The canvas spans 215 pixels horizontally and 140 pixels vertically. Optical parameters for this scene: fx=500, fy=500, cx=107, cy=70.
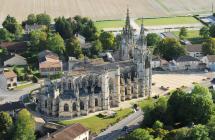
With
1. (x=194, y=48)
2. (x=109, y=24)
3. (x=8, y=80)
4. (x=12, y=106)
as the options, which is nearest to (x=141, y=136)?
(x=12, y=106)

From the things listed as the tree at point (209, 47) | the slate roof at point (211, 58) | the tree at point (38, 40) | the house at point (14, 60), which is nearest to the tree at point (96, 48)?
the tree at point (38, 40)

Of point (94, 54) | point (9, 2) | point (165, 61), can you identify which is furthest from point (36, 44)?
point (9, 2)

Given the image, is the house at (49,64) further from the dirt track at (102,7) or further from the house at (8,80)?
the dirt track at (102,7)

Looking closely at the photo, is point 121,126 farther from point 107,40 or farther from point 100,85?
point 107,40

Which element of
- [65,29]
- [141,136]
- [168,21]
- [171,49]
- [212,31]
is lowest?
[141,136]

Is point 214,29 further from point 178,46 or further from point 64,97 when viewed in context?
point 64,97

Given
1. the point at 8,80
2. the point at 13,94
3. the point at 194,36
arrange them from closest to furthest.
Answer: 1. the point at 13,94
2. the point at 8,80
3. the point at 194,36
